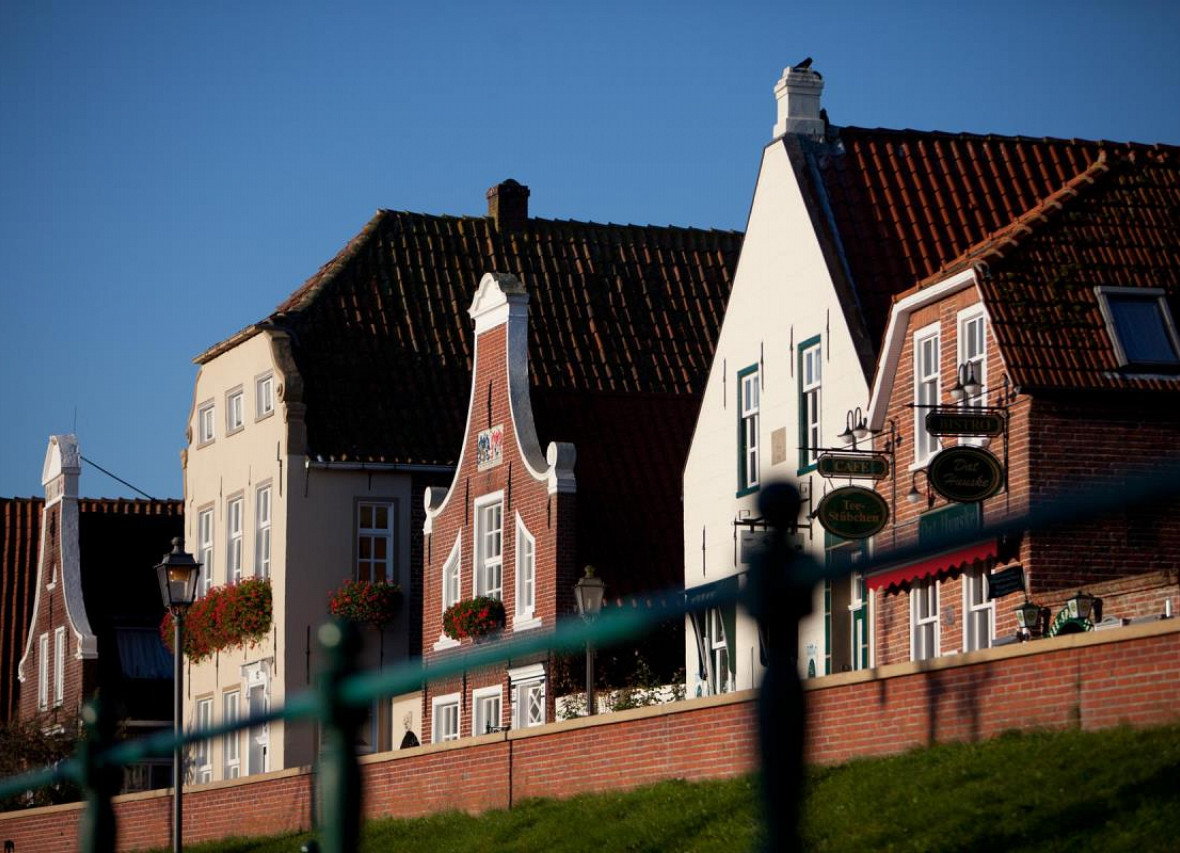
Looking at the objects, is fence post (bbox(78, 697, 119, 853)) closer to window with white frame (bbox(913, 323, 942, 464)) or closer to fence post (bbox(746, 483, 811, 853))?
fence post (bbox(746, 483, 811, 853))

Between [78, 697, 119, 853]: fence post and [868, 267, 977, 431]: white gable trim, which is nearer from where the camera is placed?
[78, 697, 119, 853]: fence post

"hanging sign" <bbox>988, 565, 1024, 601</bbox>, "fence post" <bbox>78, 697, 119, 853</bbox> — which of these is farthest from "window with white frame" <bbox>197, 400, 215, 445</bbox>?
"fence post" <bbox>78, 697, 119, 853</bbox>

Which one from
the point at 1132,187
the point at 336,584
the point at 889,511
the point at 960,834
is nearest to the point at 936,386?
the point at 889,511

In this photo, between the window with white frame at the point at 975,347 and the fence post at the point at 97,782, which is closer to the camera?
the fence post at the point at 97,782

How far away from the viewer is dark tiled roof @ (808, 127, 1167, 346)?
29.1 metres

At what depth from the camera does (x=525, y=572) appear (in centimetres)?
3503

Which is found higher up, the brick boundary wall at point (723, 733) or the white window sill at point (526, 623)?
the white window sill at point (526, 623)

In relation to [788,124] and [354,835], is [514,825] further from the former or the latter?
[354,835]

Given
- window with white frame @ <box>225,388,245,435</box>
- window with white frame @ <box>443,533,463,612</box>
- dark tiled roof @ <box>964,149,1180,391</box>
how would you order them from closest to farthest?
dark tiled roof @ <box>964,149,1180,391</box>
window with white frame @ <box>443,533,463,612</box>
window with white frame @ <box>225,388,245,435</box>

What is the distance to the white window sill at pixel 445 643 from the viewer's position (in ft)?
118

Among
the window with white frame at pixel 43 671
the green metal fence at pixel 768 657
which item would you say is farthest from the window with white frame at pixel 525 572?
the green metal fence at pixel 768 657

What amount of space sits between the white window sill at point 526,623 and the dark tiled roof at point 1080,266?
A: 1077 centimetres

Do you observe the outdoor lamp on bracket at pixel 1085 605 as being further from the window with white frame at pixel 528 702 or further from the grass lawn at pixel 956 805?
the window with white frame at pixel 528 702

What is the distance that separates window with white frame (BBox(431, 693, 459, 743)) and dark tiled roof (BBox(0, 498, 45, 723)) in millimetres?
20181
